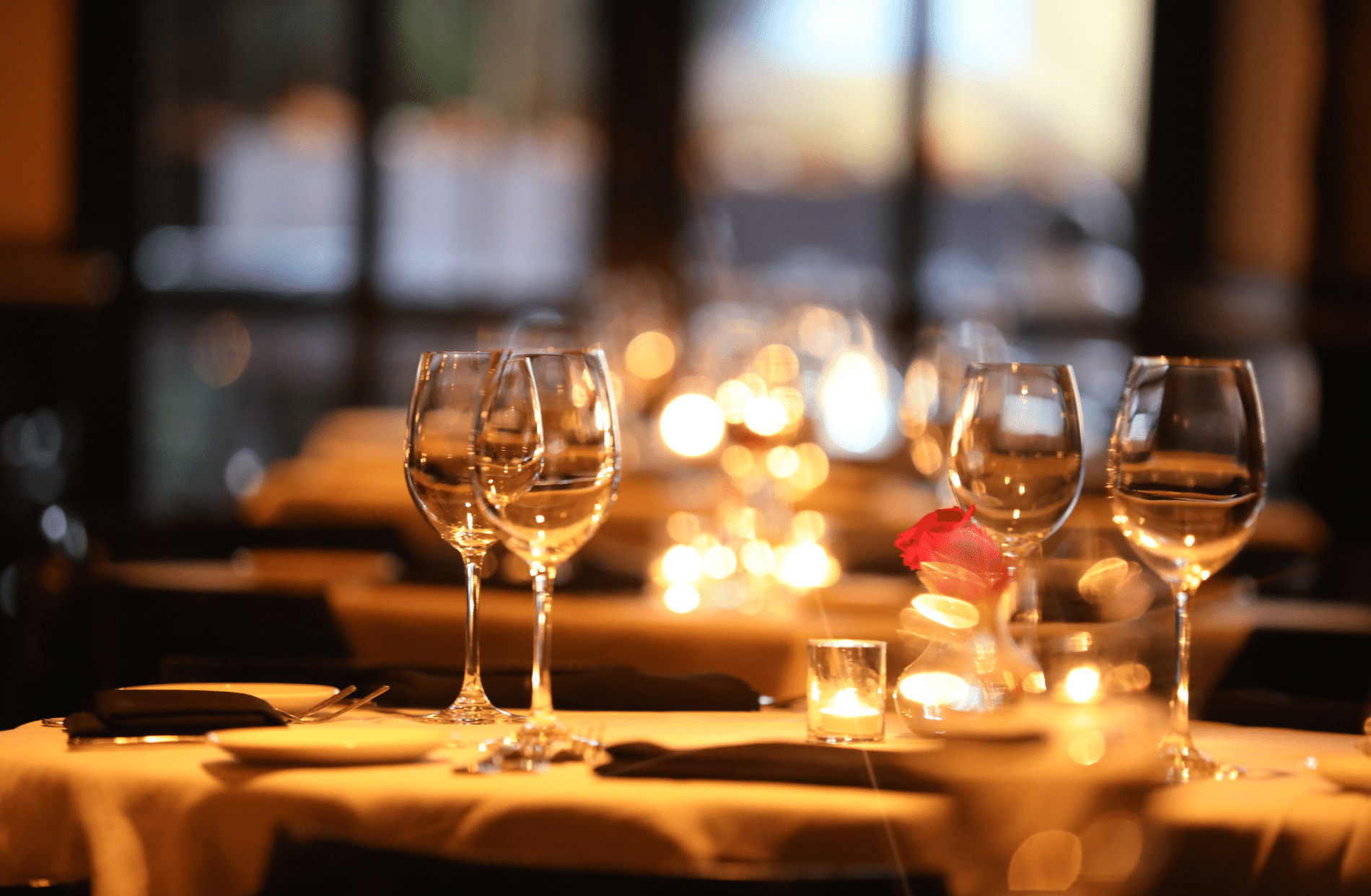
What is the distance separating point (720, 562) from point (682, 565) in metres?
0.09

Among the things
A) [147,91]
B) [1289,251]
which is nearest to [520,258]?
[147,91]

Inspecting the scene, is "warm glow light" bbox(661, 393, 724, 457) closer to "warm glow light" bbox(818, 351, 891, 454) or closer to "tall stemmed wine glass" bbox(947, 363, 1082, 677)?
"warm glow light" bbox(818, 351, 891, 454)

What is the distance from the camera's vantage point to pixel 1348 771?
103 cm

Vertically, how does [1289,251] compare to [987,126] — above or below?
below

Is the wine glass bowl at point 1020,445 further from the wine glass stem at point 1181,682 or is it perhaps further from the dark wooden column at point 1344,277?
the dark wooden column at point 1344,277

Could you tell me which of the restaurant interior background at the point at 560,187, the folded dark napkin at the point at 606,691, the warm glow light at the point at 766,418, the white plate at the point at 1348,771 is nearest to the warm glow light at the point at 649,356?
the restaurant interior background at the point at 560,187

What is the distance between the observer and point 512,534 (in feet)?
3.66

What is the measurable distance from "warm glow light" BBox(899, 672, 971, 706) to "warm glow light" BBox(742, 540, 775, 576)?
121 centimetres

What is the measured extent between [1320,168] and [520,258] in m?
3.60

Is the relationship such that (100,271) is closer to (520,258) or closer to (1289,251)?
(520,258)

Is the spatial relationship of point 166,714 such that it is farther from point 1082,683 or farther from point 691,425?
point 691,425

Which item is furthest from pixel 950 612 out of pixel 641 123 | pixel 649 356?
pixel 641 123

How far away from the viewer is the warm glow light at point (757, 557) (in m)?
2.43

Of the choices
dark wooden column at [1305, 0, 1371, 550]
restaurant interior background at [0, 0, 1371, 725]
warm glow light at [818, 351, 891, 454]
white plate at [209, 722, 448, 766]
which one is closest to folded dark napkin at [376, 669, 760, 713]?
white plate at [209, 722, 448, 766]
